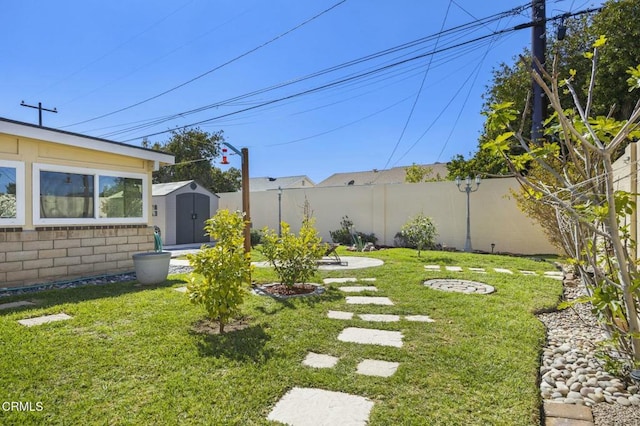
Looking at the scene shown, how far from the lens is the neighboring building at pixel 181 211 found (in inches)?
577

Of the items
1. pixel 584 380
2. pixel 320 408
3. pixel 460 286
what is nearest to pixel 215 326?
pixel 320 408

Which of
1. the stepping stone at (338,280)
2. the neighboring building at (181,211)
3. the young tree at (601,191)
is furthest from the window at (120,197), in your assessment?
the young tree at (601,191)

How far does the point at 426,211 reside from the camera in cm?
1343

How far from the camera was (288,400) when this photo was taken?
2.39m

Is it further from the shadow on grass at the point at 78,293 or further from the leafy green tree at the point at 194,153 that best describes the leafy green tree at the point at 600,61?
the leafy green tree at the point at 194,153

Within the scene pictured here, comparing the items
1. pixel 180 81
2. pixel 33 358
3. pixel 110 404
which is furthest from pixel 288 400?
pixel 180 81

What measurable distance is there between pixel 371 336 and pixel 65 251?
20.1ft

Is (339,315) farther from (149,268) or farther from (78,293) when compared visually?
(78,293)

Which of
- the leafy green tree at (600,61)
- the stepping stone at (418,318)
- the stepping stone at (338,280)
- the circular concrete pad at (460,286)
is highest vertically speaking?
the leafy green tree at (600,61)

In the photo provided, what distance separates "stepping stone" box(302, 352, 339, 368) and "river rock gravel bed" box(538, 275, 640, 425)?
150 cm

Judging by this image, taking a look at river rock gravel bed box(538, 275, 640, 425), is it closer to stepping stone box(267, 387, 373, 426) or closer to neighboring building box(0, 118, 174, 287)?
stepping stone box(267, 387, 373, 426)

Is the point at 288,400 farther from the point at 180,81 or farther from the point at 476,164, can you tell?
the point at 476,164

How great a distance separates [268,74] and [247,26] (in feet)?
6.07

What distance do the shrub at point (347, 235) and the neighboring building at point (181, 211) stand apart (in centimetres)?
593
